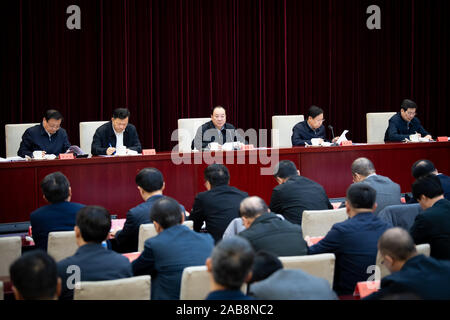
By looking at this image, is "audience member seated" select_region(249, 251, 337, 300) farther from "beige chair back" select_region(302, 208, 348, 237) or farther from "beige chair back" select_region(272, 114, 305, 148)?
"beige chair back" select_region(272, 114, 305, 148)

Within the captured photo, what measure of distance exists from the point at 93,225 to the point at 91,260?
0.58 feet

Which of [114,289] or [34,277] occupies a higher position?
[34,277]

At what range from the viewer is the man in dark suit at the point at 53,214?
11.3ft

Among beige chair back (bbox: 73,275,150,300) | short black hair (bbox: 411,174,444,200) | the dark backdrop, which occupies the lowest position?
beige chair back (bbox: 73,275,150,300)

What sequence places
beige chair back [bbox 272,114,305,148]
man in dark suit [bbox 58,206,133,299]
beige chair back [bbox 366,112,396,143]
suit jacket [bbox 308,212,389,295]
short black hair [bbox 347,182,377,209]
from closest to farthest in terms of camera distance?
man in dark suit [bbox 58,206,133,299] → suit jacket [bbox 308,212,389,295] → short black hair [bbox 347,182,377,209] → beige chair back [bbox 272,114,305,148] → beige chair back [bbox 366,112,396,143]

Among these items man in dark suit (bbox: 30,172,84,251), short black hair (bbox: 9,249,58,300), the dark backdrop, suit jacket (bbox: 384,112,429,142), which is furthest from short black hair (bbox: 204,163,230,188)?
the dark backdrop

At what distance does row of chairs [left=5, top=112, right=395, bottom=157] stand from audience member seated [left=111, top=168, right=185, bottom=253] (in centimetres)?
207

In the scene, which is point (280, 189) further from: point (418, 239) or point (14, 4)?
point (14, 4)

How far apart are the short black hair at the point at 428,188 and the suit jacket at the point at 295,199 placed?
2.52 feet

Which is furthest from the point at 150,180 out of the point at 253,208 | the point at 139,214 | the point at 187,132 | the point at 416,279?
the point at 187,132

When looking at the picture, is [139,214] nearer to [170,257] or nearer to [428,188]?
[170,257]

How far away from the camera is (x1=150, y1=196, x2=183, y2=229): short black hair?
283 centimetres

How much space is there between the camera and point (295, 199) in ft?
12.9

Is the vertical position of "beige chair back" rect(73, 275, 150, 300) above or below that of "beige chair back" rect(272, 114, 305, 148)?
below
